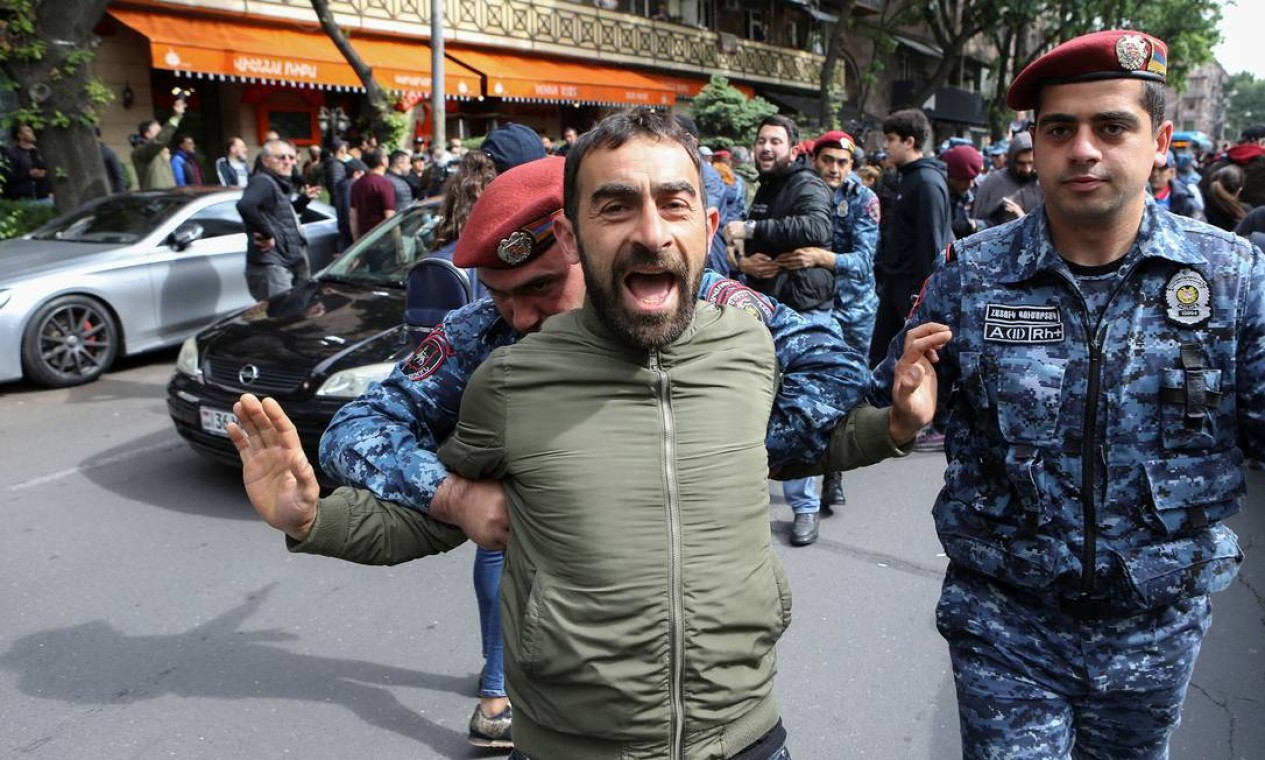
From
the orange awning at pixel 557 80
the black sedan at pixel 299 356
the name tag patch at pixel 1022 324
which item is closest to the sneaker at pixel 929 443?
the black sedan at pixel 299 356

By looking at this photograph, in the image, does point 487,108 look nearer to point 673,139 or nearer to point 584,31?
point 584,31

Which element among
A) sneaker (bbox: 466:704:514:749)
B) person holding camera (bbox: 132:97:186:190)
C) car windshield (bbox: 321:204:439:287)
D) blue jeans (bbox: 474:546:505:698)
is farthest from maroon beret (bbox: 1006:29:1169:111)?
person holding camera (bbox: 132:97:186:190)

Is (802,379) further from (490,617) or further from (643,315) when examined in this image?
(490,617)

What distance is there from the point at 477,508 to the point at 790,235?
11.2ft

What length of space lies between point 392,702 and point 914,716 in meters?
1.73

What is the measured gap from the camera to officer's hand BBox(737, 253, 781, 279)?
4.99 m

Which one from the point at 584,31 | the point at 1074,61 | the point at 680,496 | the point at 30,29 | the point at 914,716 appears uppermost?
the point at 584,31

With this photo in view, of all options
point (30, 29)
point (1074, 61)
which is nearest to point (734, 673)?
point (1074, 61)

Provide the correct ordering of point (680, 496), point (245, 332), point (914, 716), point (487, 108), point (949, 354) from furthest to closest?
point (487, 108), point (245, 332), point (914, 716), point (949, 354), point (680, 496)

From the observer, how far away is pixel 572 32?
24.0 meters

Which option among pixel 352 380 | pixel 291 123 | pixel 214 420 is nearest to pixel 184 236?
pixel 214 420

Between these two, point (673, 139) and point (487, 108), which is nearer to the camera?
point (673, 139)

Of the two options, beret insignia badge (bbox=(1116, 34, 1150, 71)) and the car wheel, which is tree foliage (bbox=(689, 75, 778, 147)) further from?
beret insignia badge (bbox=(1116, 34, 1150, 71))

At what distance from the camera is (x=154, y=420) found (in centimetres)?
700
